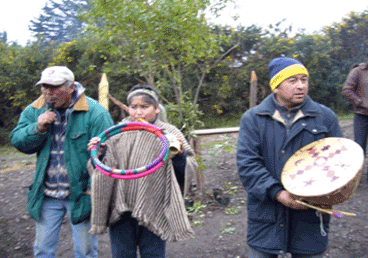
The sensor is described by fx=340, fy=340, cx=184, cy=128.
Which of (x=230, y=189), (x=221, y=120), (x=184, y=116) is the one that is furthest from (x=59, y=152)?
(x=221, y=120)

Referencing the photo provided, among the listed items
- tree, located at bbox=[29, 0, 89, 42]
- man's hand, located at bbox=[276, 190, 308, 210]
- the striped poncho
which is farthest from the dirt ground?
tree, located at bbox=[29, 0, 89, 42]

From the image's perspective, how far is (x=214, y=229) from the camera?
4391 millimetres

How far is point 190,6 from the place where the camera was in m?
4.14

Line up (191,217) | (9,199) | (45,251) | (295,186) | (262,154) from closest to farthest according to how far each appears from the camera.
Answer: (295,186) → (262,154) → (45,251) → (191,217) → (9,199)

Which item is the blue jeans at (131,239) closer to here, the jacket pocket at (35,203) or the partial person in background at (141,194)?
the partial person in background at (141,194)

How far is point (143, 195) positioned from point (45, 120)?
0.94 meters

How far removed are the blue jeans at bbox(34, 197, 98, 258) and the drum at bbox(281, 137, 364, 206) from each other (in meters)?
1.70

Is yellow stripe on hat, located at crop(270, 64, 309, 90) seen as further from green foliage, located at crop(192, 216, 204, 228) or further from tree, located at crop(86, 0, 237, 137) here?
green foliage, located at crop(192, 216, 204, 228)

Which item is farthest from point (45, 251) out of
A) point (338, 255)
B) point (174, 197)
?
point (338, 255)

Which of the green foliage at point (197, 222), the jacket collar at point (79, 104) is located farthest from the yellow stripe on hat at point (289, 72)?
the green foliage at point (197, 222)

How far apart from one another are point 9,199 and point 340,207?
534 cm

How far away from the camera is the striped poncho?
93.4 inches

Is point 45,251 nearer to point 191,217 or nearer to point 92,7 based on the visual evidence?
point 191,217

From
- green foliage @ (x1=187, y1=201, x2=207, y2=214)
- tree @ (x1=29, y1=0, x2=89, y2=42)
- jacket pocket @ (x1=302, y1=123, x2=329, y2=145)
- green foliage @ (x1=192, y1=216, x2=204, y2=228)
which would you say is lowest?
green foliage @ (x1=192, y1=216, x2=204, y2=228)
